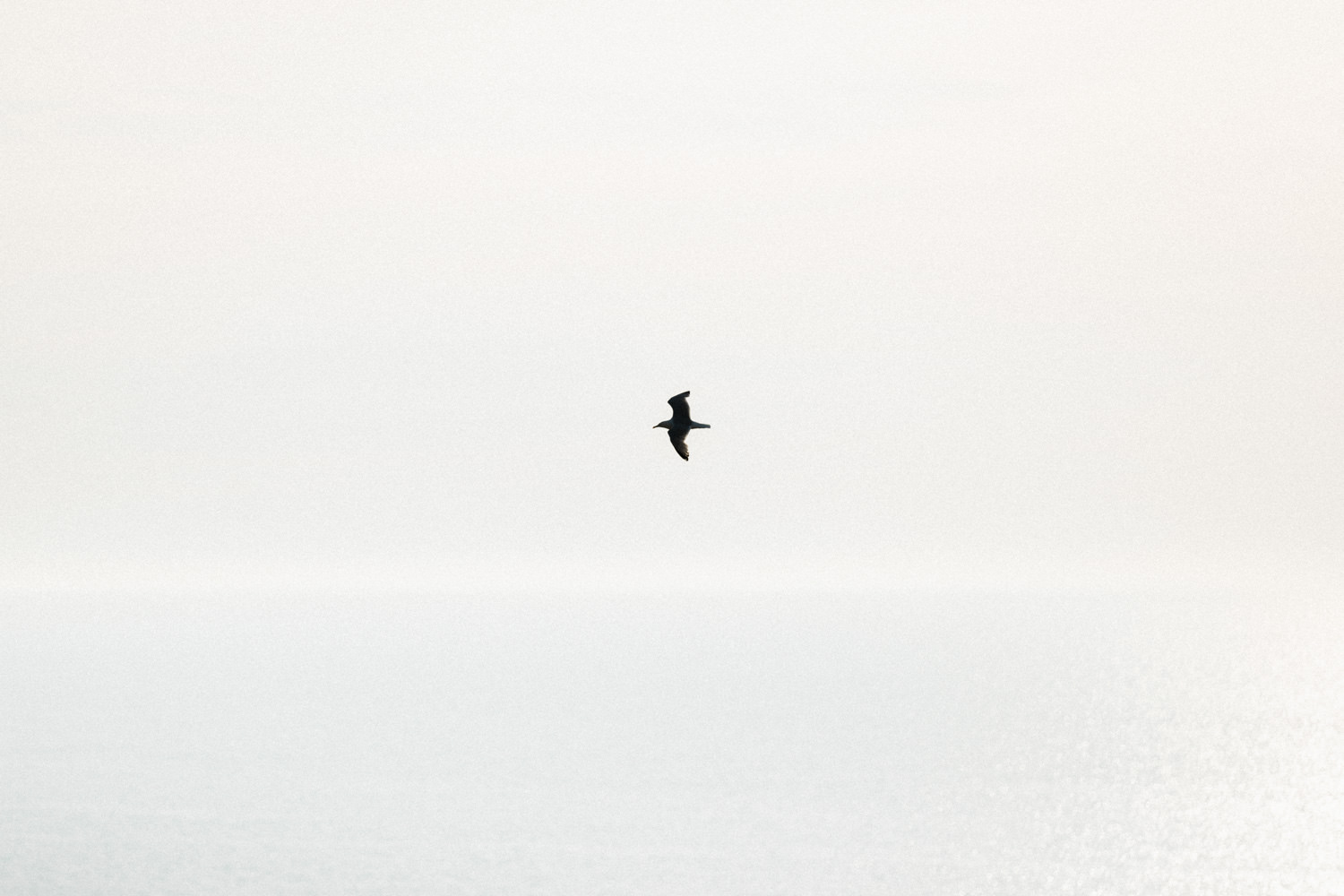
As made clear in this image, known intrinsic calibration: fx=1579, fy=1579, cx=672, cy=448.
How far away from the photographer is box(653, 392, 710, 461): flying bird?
182 ft

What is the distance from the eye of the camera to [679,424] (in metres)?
56.2

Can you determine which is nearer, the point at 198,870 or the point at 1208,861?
the point at 198,870

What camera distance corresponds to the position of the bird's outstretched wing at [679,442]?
179 ft

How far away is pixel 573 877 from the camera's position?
186 m

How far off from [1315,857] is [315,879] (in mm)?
123478

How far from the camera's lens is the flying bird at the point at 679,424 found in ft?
182

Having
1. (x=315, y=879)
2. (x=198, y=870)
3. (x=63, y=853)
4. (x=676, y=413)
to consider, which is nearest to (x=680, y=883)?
(x=315, y=879)

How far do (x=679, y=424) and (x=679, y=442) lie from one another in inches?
31.2

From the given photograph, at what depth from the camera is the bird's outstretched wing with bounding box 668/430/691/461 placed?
54.6 metres

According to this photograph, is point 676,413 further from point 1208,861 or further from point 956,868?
point 1208,861

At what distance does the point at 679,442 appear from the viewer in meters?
55.7

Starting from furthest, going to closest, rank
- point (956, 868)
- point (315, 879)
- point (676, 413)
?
point (956, 868), point (315, 879), point (676, 413)

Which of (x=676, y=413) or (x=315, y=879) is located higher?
(x=676, y=413)

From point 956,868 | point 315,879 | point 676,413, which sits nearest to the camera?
point 676,413
